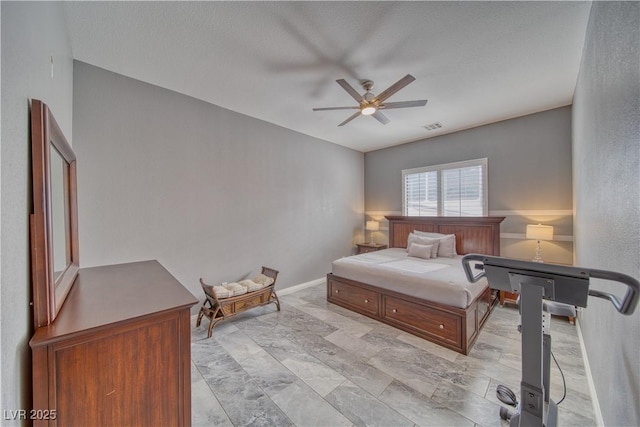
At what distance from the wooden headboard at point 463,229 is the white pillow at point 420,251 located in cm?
77

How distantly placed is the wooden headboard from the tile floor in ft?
4.33

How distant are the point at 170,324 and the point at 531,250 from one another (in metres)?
4.92

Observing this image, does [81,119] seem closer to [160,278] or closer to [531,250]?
[160,278]

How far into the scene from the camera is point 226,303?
9.71ft

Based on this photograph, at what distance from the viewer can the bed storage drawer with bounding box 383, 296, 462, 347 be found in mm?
2557

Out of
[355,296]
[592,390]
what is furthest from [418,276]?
[592,390]

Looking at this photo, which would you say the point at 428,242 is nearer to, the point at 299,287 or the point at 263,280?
the point at 299,287

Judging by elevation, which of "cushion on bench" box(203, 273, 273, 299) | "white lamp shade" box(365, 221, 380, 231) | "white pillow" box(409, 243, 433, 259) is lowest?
"cushion on bench" box(203, 273, 273, 299)

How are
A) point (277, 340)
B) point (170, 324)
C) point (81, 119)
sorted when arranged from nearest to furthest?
point (170, 324)
point (81, 119)
point (277, 340)

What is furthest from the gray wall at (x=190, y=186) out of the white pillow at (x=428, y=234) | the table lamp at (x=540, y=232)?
the table lamp at (x=540, y=232)

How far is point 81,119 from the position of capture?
2486 mm

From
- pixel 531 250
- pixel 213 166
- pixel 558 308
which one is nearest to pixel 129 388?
pixel 558 308

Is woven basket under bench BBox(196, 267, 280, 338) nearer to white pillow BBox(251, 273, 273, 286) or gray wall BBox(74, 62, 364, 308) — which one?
white pillow BBox(251, 273, 273, 286)

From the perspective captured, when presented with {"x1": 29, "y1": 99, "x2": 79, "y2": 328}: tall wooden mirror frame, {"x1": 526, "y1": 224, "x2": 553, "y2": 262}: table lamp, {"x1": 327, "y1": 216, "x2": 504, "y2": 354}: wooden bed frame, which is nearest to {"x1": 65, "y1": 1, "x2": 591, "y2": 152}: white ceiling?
{"x1": 29, "y1": 99, "x2": 79, "y2": 328}: tall wooden mirror frame
